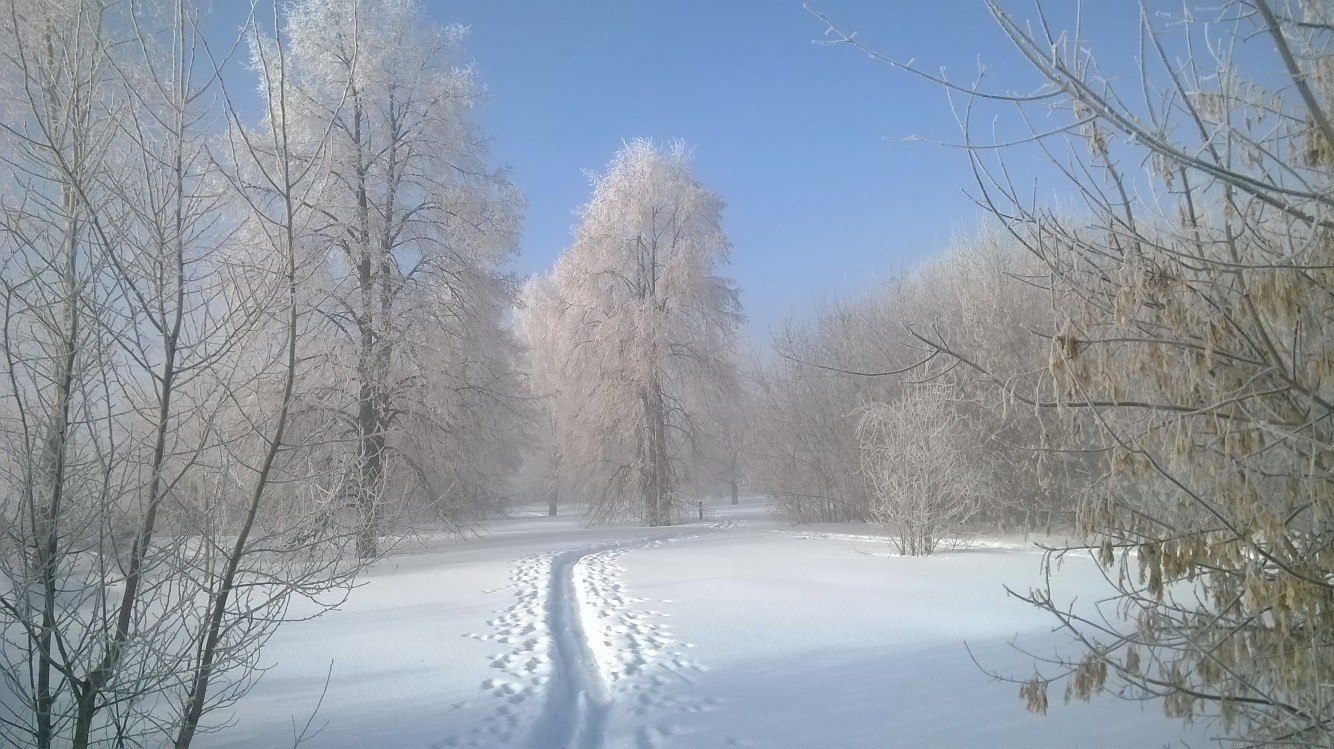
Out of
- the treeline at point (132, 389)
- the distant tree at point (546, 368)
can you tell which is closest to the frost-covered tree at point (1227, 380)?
the treeline at point (132, 389)

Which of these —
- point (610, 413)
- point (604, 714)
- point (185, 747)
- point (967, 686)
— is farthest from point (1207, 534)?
point (610, 413)

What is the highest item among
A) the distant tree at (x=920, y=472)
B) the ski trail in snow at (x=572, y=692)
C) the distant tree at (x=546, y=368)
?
the distant tree at (x=546, y=368)

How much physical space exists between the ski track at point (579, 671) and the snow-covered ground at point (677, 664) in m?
0.02

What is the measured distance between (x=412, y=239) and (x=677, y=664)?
33.7 ft

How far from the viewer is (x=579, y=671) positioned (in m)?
5.90

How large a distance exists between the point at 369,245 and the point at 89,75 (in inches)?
411

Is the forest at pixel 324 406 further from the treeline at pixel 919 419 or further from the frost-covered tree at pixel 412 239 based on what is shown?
the frost-covered tree at pixel 412 239

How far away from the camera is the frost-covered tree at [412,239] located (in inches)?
508

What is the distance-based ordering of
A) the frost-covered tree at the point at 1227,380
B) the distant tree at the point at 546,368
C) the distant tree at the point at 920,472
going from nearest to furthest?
the frost-covered tree at the point at 1227,380
the distant tree at the point at 920,472
the distant tree at the point at 546,368

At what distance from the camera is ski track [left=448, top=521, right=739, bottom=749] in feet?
14.9

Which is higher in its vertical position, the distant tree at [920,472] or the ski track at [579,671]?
the distant tree at [920,472]

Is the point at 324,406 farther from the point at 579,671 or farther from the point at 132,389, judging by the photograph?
the point at 579,671

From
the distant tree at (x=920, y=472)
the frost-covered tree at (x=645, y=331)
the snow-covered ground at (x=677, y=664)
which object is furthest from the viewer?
the frost-covered tree at (x=645, y=331)

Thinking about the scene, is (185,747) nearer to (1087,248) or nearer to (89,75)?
(89,75)
